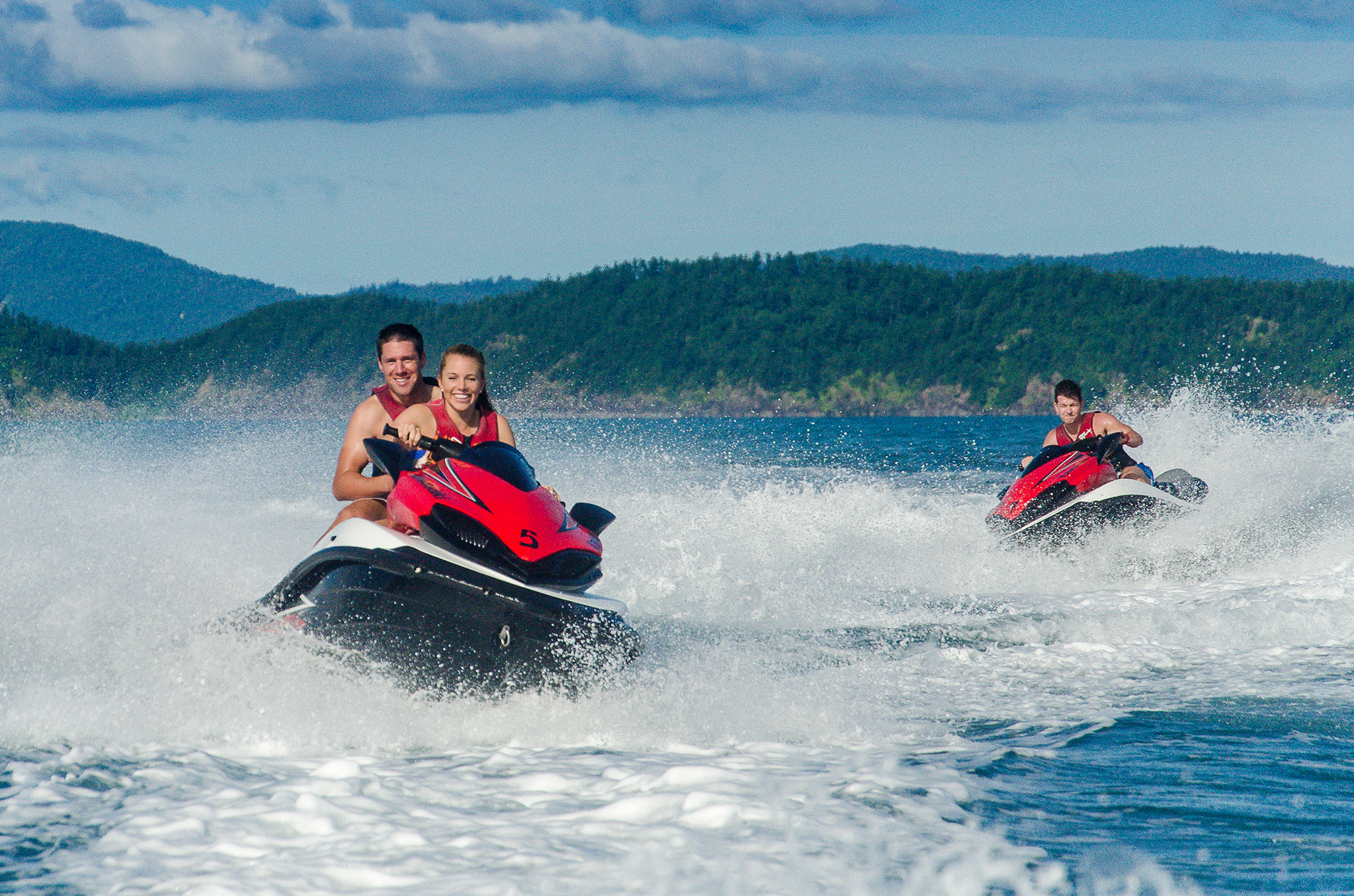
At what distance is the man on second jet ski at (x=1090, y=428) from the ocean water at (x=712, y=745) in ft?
4.07

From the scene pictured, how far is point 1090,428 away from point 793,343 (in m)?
116

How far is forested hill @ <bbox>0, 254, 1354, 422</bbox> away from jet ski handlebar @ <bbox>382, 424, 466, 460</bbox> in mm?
108568

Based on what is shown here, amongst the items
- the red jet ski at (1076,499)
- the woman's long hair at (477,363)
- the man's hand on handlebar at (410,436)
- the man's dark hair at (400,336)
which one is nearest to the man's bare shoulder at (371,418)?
the man's dark hair at (400,336)

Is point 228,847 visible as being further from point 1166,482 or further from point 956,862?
point 1166,482

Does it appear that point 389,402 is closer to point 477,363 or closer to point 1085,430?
point 477,363

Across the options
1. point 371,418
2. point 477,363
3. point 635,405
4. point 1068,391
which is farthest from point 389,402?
point 635,405

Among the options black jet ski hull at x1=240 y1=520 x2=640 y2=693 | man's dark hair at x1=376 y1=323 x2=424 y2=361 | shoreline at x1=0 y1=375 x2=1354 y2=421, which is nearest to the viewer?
black jet ski hull at x1=240 y1=520 x2=640 y2=693

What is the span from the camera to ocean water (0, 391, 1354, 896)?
318cm

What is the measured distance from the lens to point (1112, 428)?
9688 mm

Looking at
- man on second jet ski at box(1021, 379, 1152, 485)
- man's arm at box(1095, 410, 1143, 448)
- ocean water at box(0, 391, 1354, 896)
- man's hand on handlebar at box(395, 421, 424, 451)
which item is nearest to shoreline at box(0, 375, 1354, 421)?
man on second jet ski at box(1021, 379, 1152, 485)

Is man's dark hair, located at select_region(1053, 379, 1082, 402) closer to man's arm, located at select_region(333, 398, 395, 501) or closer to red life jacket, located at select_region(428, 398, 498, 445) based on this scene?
red life jacket, located at select_region(428, 398, 498, 445)

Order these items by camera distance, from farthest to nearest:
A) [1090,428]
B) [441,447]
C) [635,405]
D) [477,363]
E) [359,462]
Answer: [635,405], [1090,428], [359,462], [477,363], [441,447]

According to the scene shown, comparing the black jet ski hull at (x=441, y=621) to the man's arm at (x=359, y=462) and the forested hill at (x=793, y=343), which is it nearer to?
the man's arm at (x=359, y=462)

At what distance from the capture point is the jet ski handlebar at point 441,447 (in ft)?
15.4
